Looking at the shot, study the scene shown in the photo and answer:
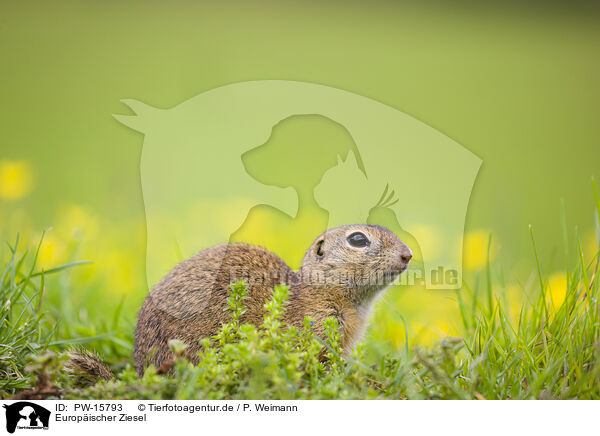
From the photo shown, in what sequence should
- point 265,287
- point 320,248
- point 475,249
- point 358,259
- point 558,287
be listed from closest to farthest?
1. point 265,287
2. point 358,259
3. point 320,248
4. point 558,287
5. point 475,249

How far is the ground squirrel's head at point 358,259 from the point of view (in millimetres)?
2734

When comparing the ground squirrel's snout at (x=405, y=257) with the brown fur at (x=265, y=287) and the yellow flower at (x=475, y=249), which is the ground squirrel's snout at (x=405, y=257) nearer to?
the brown fur at (x=265, y=287)

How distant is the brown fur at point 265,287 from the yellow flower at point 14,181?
1.86 m

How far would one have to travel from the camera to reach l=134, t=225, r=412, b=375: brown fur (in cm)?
250

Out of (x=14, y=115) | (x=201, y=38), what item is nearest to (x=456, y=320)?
(x=201, y=38)

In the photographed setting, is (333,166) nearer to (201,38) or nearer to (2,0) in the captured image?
(201,38)

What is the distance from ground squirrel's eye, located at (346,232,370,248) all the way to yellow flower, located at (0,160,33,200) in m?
2.39

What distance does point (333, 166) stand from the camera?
298 cm

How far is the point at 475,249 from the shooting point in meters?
4.20

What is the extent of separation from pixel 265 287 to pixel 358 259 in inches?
19.4

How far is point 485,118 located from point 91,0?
8.33 ft
